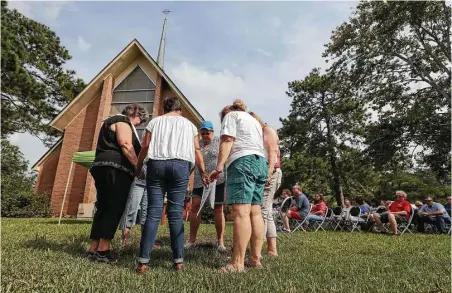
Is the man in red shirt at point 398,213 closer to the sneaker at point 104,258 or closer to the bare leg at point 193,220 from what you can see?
the bare leg at point 193,220

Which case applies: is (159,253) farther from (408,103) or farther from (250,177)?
(408,103)

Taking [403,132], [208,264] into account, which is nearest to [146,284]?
[208,264]

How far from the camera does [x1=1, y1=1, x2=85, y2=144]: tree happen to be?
62.7 ft

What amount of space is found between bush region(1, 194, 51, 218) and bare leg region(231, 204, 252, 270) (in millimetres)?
17505

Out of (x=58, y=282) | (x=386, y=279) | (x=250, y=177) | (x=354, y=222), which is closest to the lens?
(x=58, y=282)

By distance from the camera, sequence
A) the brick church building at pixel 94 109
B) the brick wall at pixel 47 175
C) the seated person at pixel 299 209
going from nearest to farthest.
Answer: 1. the seated person at pixel 299 209
2. the brick church building at pixel 94 109
3. the brick wall at pixel 47 175

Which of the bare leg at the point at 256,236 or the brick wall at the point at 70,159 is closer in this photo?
the bare leg at the point at 256,236

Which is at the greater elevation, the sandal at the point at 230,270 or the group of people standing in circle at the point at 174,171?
the group of people standing in circle at the point at 174,171

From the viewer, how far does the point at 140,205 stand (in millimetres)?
5453

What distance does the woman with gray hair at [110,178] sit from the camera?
3902 millimetres

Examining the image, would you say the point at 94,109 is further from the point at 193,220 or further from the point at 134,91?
the point at 193,220

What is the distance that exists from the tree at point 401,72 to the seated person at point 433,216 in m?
9.34

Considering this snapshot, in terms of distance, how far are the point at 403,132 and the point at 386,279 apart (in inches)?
799

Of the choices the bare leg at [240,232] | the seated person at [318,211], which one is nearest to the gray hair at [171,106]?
the bare leg at [240,232]
